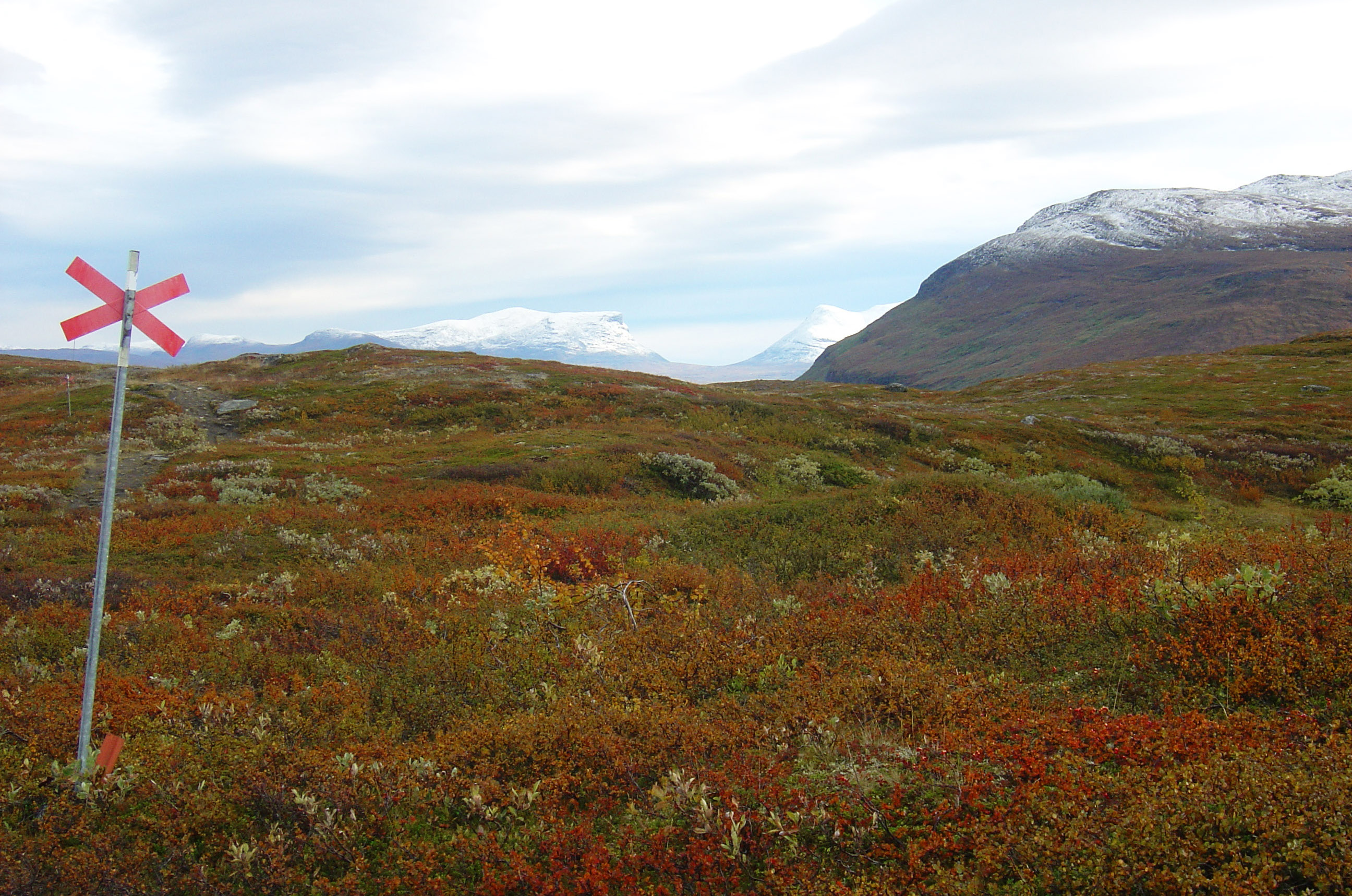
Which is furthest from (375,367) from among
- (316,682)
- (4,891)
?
(4,891)

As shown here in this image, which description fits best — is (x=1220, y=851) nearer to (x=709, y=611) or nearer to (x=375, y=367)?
(x=709, y=611)

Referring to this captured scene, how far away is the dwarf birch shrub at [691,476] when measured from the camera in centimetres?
1962

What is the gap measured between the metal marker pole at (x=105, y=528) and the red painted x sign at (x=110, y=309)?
6 cm

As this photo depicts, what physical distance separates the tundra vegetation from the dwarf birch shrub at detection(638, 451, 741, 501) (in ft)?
5.95

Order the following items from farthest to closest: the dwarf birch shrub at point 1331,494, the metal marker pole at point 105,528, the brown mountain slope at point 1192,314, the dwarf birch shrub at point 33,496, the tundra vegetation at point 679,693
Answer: the brown mountain slope at point 1192,314 → the dwarf birch shrub at point 1331,494 → the dwarf birch shrub at point 33,496 → the metal marker pole at point 105,528 → the tundra vegetation at point 679,693

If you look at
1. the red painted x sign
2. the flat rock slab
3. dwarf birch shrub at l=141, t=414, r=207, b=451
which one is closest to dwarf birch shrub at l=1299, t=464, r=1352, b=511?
the red painted x sign

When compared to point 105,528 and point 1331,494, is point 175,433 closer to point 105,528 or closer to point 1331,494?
point 105,528

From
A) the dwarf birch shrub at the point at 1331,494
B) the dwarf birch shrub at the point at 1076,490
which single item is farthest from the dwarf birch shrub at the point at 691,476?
the dwarf birch shrub at the point at 1331,494

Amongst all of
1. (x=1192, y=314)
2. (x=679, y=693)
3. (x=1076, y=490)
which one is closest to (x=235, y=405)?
(x=679, y=693)

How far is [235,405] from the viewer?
36875mm

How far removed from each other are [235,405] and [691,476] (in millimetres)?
30617

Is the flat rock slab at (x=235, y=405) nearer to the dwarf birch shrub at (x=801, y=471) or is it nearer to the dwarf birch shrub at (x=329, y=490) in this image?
the dwarf birch shrub at (x=329, y=490)

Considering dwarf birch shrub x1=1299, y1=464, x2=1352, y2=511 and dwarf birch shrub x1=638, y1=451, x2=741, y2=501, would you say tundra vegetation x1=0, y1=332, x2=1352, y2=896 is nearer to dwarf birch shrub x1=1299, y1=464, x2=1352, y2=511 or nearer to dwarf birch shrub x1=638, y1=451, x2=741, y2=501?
dwarf birch shrub x1=1299, y1=464, x2=1352, y2=511

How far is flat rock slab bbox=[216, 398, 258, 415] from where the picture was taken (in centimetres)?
3612
